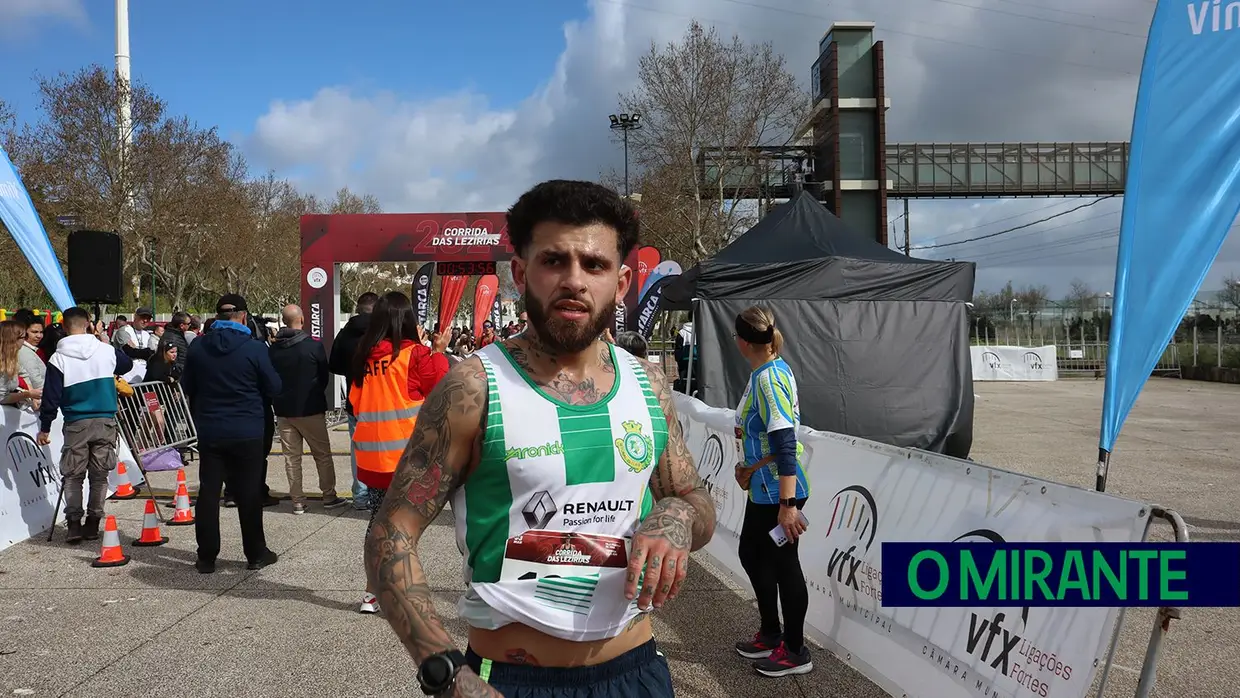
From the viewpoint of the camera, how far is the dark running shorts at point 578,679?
5.89ft

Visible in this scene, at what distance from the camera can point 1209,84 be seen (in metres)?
3.08

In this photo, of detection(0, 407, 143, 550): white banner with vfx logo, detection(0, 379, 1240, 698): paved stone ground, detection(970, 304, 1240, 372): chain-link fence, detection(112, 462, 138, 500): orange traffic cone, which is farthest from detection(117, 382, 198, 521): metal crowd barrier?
detection(970, 304, 1240, 372): chain-link fence

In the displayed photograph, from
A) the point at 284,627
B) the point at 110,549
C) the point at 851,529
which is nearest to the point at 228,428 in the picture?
the point at 110,549

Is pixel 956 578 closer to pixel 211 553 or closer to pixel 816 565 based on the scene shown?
pixel 816 565

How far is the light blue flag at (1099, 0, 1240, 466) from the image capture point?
10.0 feet

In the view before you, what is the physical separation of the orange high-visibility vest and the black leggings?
2601 millimetres

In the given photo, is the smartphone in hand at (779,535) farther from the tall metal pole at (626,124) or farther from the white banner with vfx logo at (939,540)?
the tall metal pole at (626,124)

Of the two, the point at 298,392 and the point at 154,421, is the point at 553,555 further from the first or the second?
the point at 154,421

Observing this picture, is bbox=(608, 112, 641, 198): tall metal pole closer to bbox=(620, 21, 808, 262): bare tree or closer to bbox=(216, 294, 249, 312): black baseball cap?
bbox=(620, 21, 808, 262): bare tree

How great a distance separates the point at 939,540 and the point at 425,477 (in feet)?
9.36

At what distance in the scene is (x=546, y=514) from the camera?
1.78 metres

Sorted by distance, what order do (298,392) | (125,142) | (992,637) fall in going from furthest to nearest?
(125,142)
(298,392)
(992,637)

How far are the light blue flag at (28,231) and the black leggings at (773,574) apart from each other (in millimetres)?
7196

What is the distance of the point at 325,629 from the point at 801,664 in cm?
278
